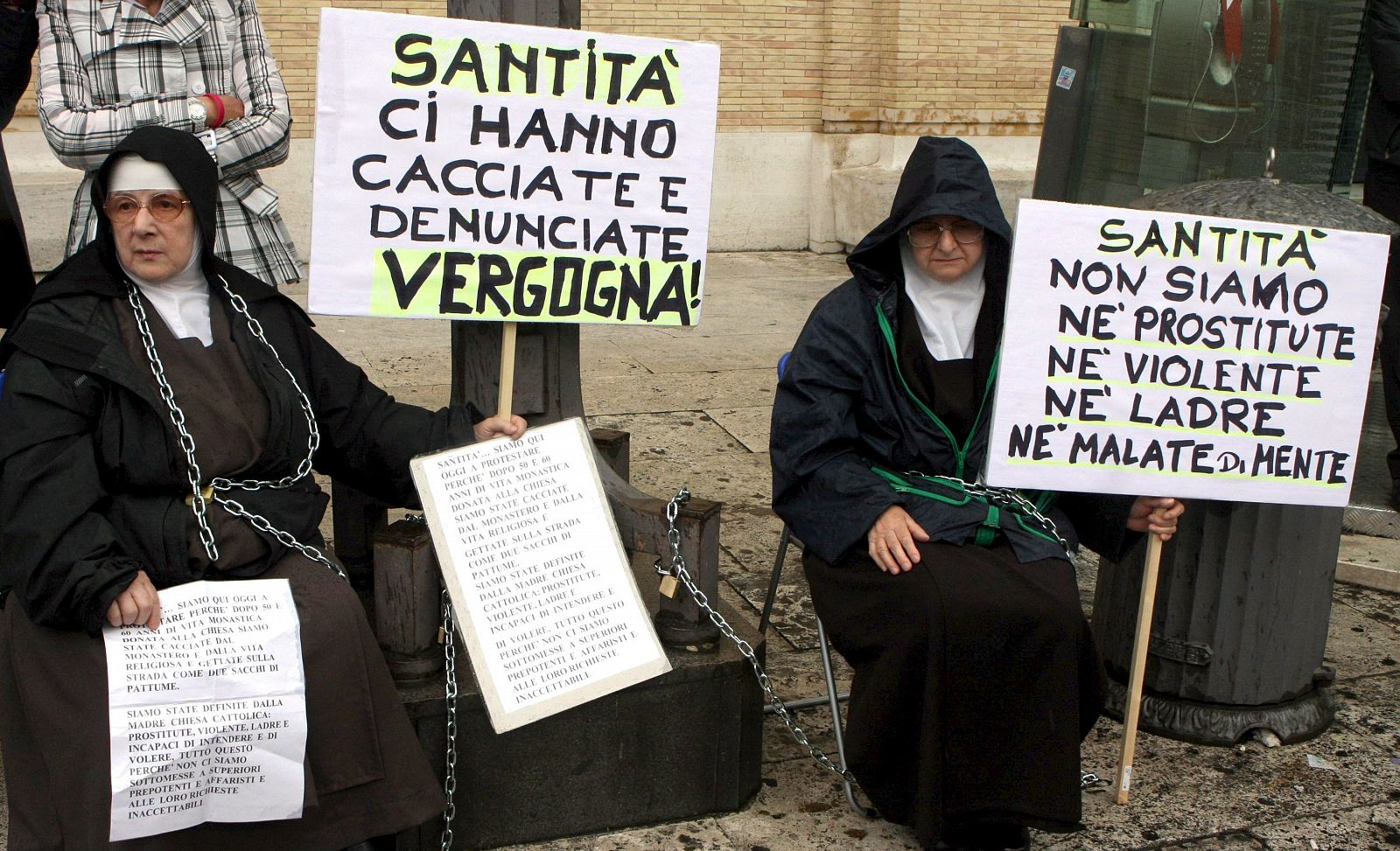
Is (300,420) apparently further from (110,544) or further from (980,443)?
(980,443)

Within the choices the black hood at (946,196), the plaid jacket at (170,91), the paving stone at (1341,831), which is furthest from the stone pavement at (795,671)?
the plaid jacket at (170,91)

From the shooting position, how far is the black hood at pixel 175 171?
2.82 metres

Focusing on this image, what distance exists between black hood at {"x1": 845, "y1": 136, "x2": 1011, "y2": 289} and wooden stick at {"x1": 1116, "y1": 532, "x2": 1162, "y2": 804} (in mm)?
A: 760

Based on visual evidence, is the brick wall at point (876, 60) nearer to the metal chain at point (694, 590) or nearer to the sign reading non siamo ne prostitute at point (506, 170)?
the sign reading non siamo ne prostitute at point (506, 170)

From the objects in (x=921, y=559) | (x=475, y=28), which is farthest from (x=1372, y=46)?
(x=475, y=28)

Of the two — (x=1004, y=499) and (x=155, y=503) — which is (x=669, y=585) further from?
(x=155, y=503)

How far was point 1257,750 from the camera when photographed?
3.71 metres

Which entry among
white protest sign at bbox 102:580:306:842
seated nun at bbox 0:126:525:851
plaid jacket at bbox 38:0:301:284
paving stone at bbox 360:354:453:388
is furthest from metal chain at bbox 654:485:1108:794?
paving stone at bbox 360:354:453:388

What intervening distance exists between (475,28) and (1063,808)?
2060 mm

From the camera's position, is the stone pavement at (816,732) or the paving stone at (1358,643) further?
the paving stone at (1358,643)

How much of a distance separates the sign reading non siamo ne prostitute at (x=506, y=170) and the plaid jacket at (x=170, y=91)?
2.88ft

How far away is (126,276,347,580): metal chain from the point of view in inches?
111

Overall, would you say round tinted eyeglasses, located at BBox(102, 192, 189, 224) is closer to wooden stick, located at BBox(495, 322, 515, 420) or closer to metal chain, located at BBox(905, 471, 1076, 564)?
wooden stick, located at BBox(495, 322, 515, 420)

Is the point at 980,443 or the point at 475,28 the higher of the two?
the point at 475,28
